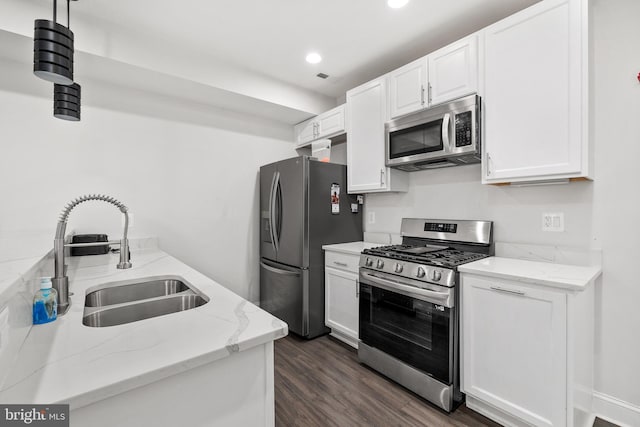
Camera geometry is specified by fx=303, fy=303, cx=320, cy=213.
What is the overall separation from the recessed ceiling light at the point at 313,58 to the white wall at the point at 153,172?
3.48 ft

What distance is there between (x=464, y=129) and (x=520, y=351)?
1.42 m

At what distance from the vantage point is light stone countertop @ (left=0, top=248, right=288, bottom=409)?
653mm

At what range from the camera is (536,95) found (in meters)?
1.83

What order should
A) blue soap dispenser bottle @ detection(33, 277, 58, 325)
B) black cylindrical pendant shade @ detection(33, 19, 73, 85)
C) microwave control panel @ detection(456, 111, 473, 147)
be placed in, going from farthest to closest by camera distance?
1. microwave control panel @ detection(456, 111, 473, 147)
2. black cylindrical pendant shade @ detection(33, 19, 73, 85)
3. blue soap dispenser bottle @ detection(33, 277, 58, 325)

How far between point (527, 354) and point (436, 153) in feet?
4.57

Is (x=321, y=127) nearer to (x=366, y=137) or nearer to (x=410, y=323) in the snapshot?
(x=366, y=137)

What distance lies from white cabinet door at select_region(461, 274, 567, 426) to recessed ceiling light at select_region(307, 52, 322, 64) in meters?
2.25

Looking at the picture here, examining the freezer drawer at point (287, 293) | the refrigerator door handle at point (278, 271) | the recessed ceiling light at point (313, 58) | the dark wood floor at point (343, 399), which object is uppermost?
the recessed ceiling light at point (313, 58)

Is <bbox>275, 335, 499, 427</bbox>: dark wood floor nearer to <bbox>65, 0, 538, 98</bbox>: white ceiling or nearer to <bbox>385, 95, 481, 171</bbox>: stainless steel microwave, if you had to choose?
<bbox>385, 95, 481, 171</bbox>: stainless steel microwave

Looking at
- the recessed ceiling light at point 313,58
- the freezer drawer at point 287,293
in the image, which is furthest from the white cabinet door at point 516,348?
the recessed ceiling light at point 313,58

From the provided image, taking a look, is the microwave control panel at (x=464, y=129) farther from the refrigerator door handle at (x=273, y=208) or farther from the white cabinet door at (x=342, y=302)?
the refrigerator door handle at (x=273, y=208)

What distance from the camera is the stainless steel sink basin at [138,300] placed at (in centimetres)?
128

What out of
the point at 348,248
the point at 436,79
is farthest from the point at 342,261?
the point at 436,79

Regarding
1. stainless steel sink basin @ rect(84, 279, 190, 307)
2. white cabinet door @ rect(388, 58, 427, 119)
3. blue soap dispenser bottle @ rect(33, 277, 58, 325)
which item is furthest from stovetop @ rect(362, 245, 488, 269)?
blue soap dispenser bottle @ rect(33, 277, 58, 325)
